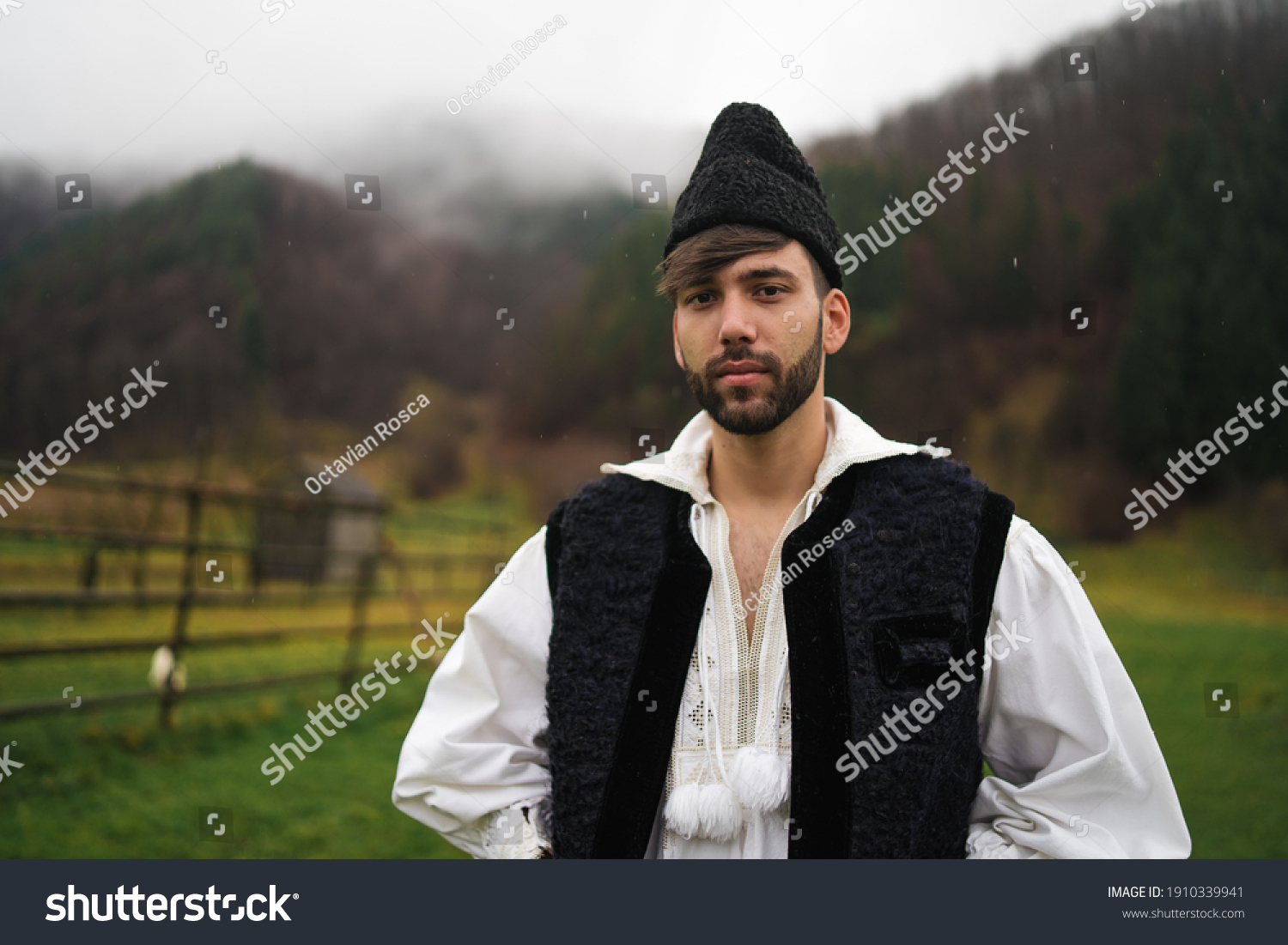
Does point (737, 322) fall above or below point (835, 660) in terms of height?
above

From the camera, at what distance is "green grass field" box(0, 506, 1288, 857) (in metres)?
3.52

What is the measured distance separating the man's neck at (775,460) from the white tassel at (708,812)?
52cm

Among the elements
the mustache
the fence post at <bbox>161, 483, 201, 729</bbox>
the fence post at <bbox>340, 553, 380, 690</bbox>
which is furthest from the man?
the fence post at <bbox>340, 553, 380, 690</bbox>

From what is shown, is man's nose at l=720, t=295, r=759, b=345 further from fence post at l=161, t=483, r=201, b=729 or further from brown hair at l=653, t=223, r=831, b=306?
fence post at l=161, t=483, r=201, b=729

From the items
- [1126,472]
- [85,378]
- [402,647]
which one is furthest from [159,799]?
[1126,472]

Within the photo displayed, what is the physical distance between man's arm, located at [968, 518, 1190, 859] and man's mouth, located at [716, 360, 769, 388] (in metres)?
0.50

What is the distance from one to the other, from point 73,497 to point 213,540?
8.10ft

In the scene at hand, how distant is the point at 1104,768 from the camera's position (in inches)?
45.6

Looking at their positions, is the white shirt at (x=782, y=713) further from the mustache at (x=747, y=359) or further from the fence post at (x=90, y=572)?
the fence post at (x=90, y=572)

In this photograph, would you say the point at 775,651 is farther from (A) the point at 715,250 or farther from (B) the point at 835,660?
(A) the point at 715,250

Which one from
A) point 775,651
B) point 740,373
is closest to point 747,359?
point 740,373

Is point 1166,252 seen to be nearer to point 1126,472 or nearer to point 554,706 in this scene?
point 1126,472

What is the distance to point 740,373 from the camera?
52.3 inches

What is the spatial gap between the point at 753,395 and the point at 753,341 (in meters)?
0.09
